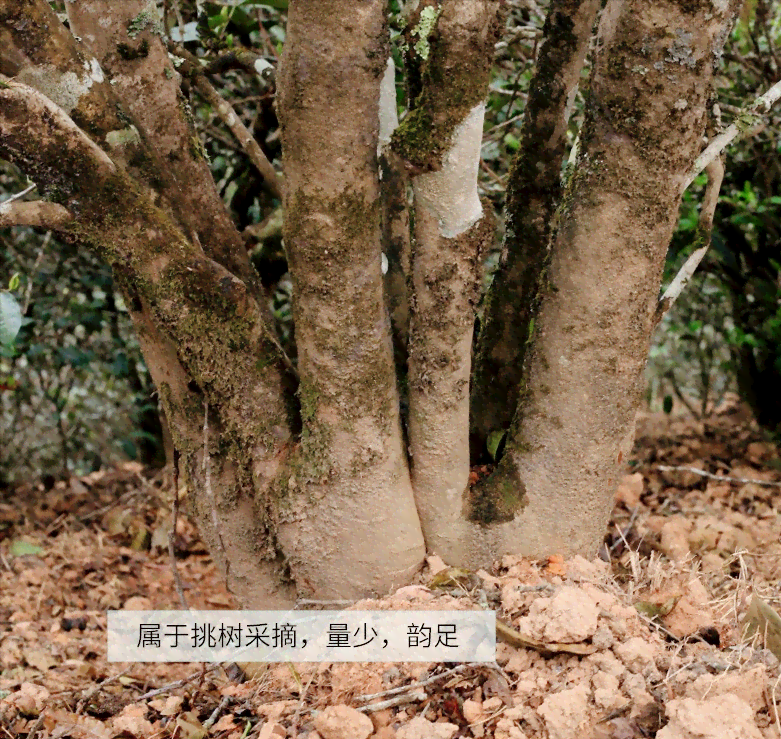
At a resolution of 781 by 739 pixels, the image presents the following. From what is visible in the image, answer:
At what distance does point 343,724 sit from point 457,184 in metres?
1.09

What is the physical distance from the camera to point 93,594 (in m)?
2.97

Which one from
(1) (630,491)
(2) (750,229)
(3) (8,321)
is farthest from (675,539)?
(3) (8,321)

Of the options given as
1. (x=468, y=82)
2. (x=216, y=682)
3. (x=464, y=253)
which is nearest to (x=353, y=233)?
(x=464, y=253)

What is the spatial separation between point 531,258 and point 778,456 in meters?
2.10

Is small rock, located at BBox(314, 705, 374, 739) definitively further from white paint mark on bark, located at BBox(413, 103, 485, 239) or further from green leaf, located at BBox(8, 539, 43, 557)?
green leaf, located at BBox(8, 539, 43, 557)

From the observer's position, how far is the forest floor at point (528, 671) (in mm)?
1446

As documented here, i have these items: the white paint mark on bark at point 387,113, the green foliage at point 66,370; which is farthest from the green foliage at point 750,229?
the green foliage at point 66,370

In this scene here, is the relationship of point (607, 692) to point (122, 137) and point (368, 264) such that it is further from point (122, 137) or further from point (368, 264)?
point (122, 137)

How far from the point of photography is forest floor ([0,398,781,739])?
1.45 meters

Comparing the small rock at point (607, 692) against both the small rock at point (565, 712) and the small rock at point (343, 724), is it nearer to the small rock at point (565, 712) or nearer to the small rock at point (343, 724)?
the small rock at point (565, 712)

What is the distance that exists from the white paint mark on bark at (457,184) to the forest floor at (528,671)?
817mm

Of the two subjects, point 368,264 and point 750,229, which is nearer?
point 368,264

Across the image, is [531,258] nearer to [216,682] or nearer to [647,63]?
[647,63]

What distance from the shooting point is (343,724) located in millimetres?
1478
